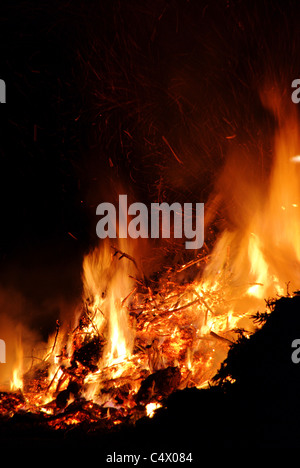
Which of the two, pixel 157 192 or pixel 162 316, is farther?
pixel 157 192

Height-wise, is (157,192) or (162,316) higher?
(157,192)

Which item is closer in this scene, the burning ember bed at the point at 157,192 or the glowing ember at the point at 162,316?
the glowing ember at the point at 162,316

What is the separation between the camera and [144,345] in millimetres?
3568

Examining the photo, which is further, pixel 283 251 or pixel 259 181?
pixel 259 181

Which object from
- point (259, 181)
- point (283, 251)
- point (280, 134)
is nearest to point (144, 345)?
point (283, 251)

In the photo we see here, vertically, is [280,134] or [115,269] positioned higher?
[280,134]

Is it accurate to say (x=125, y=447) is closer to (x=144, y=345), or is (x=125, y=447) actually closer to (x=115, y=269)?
(x=144, y=345)

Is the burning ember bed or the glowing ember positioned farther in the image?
the burning ember bed

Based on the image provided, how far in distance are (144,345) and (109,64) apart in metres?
3.56
